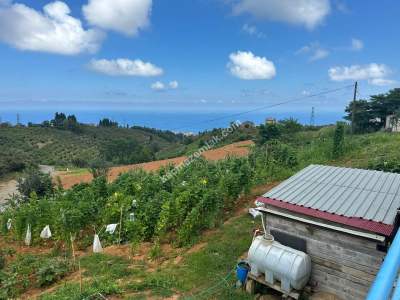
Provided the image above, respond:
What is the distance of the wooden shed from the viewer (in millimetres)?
4637

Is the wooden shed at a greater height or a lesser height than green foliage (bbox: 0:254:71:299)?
greater

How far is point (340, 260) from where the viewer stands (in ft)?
16.2

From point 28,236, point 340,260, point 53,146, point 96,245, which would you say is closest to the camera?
point 340,260

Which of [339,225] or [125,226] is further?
[125,226]

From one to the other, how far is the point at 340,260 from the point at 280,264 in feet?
3.13

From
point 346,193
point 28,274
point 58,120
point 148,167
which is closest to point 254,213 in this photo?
point 346,193

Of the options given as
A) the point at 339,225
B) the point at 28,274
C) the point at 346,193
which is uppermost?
the point at 346,193

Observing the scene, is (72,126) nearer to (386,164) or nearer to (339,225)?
(386,164)

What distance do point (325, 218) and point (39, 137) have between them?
69.2m

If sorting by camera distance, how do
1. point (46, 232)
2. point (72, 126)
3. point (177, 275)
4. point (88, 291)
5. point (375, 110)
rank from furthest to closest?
point (72, 126) → point (375, 110) → point (46, 232) → point (177, 275) → point (88, 291)

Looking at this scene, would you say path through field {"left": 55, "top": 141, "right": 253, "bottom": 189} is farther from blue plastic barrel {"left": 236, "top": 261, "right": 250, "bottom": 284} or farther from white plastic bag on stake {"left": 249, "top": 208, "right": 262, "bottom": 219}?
blue plastic barrel {"left": 236, "top": 261, "right": 250, "bottom": 284}

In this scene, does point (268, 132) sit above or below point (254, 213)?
above

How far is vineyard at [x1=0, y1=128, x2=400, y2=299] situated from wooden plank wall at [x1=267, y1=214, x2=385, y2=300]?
7.42ft

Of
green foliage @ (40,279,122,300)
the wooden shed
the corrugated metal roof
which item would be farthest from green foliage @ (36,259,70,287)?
the corrugated metal roof
